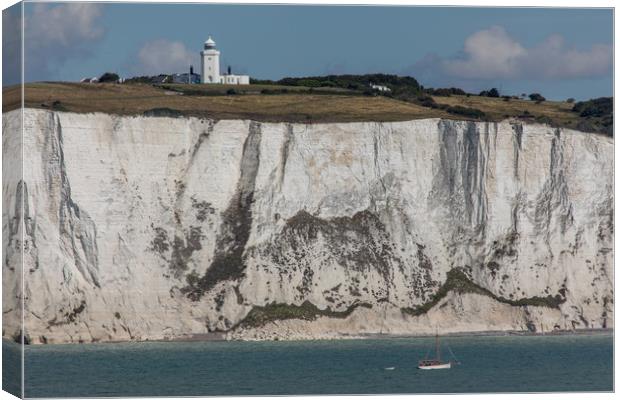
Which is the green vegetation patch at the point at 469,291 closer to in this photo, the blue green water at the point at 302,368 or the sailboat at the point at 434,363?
the blue green water at the point at 302,368

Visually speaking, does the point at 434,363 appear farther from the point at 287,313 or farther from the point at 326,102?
the point at 326,102

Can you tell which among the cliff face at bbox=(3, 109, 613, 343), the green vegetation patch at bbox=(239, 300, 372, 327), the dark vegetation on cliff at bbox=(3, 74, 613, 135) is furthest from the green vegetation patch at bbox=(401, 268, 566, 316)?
the dark vegetation on cliff at bbox=(3, 74, 613, 135)

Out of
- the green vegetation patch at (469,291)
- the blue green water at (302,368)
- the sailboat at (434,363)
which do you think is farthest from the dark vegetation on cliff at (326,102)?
the sailboat at (434,363)

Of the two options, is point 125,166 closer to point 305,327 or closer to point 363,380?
point 305,327

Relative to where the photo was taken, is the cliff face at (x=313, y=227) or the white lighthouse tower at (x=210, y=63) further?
the cliff face at (x=313, y=227)

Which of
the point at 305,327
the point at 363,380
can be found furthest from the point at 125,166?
the point at 363,380

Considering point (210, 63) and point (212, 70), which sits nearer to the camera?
point (210, 63)

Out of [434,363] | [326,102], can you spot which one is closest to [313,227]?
[326,102]
